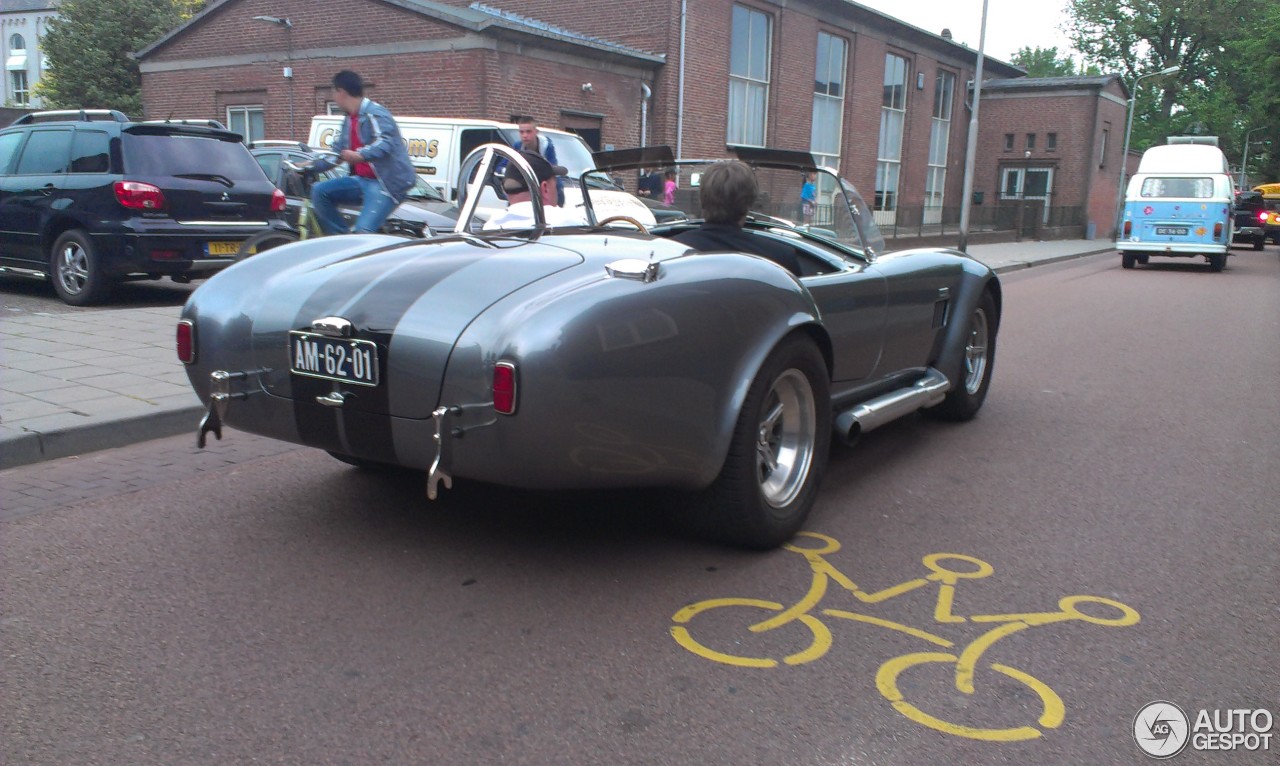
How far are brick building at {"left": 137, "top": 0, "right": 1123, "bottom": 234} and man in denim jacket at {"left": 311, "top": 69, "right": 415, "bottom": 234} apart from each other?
43.9ft

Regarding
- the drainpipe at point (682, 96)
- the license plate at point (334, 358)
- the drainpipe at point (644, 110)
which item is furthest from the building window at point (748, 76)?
the license plate at point (334, 358)

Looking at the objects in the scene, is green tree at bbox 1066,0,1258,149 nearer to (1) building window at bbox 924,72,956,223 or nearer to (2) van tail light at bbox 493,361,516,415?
(1) building window at bbox 924,72,956,223

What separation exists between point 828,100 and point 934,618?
2923cm

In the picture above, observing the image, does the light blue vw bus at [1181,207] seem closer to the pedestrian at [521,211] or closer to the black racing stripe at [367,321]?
the pedestrian at [521,211]

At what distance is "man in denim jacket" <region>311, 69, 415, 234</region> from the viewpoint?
6.79m

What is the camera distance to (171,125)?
366 inches

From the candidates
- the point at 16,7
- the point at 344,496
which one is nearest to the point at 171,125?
the point at 344,496

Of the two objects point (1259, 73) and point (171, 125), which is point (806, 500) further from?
point (1259, 73)

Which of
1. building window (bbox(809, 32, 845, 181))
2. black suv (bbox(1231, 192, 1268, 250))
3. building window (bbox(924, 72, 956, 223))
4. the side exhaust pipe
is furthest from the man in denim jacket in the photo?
building window (bbox(924, 72, 956, 223))

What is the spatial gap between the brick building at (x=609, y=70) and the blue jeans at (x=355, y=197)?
44.5ft

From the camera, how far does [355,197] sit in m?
6.95

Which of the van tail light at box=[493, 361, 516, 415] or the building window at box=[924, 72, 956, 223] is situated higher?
the building window at box=[924, 72, 956, 223]

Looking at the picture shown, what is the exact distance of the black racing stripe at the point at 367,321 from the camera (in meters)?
3.13

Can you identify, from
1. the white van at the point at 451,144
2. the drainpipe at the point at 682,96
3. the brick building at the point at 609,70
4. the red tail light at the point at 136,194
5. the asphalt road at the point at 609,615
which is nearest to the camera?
the asphalt road at the point at 609,615
